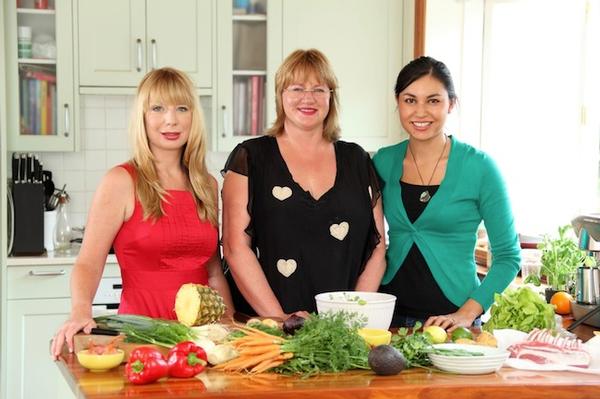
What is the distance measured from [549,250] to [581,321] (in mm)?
575

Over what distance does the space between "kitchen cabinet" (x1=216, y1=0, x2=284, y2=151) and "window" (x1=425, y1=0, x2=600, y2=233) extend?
2.74 feet

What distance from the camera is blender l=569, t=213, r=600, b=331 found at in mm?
3029

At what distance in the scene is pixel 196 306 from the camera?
8.46 ft

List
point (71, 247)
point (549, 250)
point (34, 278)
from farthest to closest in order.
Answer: point (71, 247) → point (34, 278) → point (549, 250)

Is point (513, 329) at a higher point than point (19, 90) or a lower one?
lower

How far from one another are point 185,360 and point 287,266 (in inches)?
38.7

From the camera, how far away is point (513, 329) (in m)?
2.65

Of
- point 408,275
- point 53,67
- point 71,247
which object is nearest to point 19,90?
point 53,67

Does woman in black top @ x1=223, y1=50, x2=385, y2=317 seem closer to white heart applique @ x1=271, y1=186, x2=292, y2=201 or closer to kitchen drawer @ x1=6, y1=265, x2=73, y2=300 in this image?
white heart applique @ x1=271, y1=186, x2=292, y2=201

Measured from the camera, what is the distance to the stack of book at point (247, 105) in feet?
16.8

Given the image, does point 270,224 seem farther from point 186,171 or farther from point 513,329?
point 513,329

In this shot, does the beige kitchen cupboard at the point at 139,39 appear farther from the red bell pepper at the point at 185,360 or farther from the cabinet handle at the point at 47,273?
the red bell pepper at the point at 185,360

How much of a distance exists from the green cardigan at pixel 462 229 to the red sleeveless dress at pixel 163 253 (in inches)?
25.4

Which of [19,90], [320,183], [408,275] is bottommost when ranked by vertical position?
[408,275]
